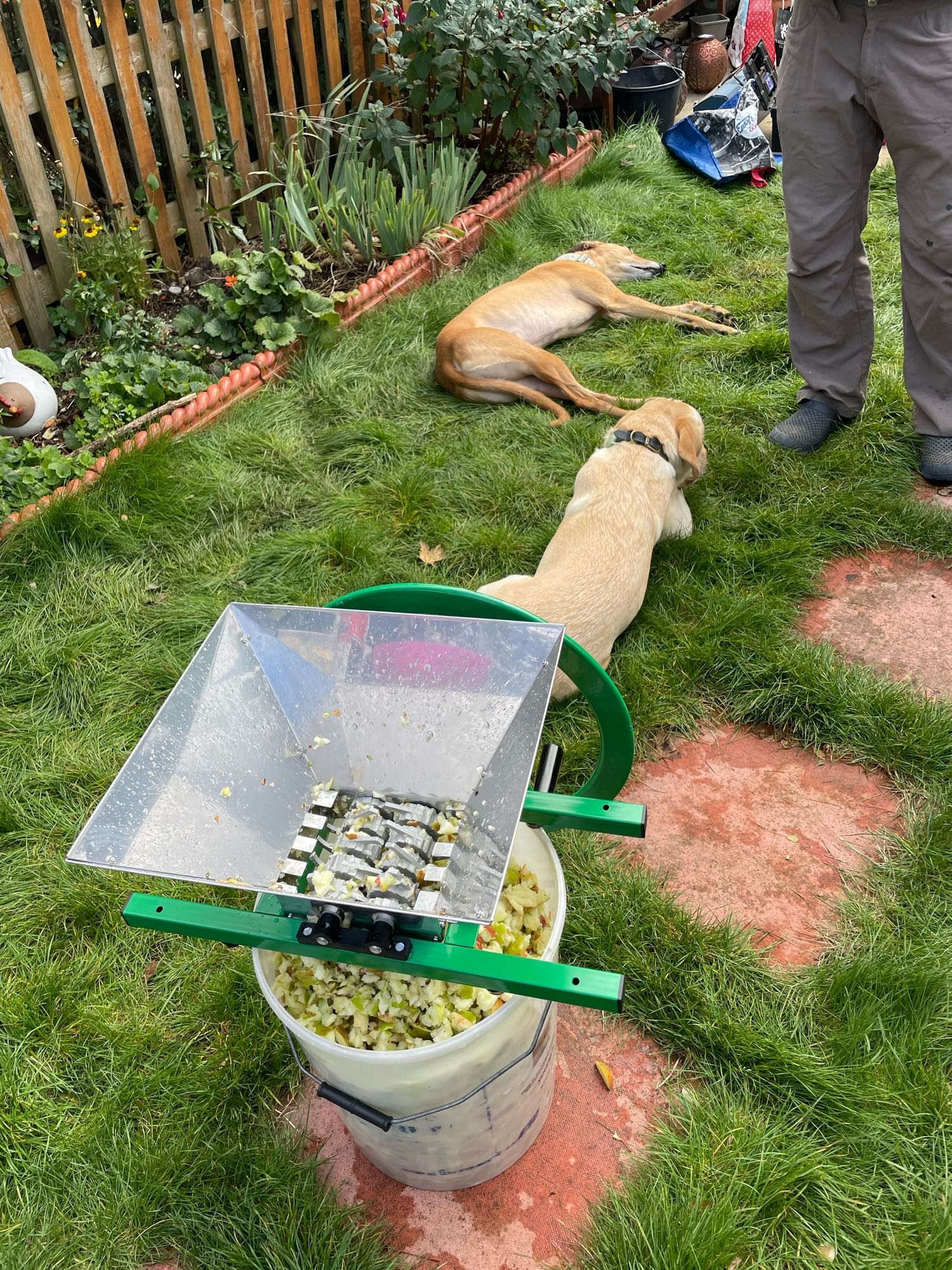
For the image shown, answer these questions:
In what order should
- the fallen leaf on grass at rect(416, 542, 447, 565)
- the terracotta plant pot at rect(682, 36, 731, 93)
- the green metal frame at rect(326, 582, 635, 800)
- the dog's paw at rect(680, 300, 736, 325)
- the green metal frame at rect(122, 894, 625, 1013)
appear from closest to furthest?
1. the green metal frame at rect(122, 894, 625, 1013)
2. the green metal frame at rect(326, 582, 635, 800)
3. the fallen leaf on grass at rect(416, 542, 447, 565)
4. the dog's paw at rect(680, 300, 736, 325)
5. the terracotta plant pot at rect(682, 36, 731, 93)

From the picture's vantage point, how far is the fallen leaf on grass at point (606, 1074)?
6.95ft

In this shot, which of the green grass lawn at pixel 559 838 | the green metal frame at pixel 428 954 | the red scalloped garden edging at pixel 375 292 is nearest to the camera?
the green metal frame at pixel 428 954

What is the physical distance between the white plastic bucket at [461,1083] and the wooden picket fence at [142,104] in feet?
13.4

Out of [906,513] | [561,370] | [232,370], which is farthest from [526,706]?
[232,370]

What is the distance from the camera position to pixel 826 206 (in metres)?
3.57

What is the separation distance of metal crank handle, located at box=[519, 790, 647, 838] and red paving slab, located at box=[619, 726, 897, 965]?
0.97 meters

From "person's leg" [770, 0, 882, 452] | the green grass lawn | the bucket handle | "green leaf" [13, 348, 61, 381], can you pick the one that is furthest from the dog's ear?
"green leaf" [13, 348, 61, 381]

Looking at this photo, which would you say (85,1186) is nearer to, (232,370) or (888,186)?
(232,370)

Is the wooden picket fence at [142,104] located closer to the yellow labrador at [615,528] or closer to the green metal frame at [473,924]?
the yellow labrador at [615,528]

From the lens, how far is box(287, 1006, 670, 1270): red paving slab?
1905 millimetres

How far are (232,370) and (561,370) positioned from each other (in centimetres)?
166

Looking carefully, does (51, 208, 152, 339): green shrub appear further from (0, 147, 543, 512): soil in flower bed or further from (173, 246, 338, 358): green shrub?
(173, 246, 338, 358): green shrub


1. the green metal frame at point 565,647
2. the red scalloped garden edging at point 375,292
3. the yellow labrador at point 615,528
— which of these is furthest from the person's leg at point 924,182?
the red scalloped garden edging at point 375,292

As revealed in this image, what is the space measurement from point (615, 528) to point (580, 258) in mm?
2847
